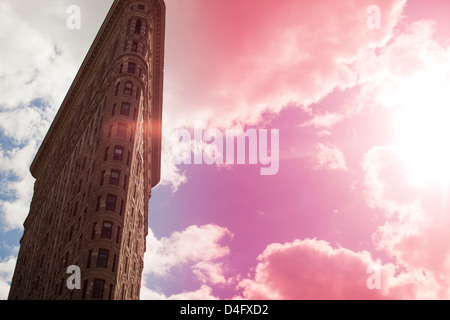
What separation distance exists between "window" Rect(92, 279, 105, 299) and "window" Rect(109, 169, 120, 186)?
1251 cm

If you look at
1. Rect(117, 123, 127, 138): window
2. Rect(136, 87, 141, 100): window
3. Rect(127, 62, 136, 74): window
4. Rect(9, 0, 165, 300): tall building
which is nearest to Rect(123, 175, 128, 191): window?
Rect(9, 0, 165, 300): tall building

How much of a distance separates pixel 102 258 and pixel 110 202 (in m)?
7.11

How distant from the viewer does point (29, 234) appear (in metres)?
95.3

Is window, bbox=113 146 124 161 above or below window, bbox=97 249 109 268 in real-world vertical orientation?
above

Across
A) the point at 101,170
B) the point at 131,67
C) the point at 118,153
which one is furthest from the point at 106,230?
the point at 131,67

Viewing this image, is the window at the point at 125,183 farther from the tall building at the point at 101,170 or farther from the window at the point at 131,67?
the window at the point at 131,67

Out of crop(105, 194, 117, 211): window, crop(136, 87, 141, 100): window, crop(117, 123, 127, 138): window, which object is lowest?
crop(105, 194, 117, 211): window

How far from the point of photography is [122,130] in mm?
63062

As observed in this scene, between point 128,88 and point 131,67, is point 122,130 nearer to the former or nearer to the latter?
point 128,88

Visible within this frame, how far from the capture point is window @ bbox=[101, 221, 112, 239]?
175ft

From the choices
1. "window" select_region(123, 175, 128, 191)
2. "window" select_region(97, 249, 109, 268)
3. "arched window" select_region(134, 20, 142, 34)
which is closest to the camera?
"window" select_region(97, 249, 109, 268)

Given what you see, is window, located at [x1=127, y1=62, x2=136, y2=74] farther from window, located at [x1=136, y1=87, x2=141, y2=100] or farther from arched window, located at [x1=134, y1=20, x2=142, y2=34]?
arched window, located at [x1=134, y1=20, x2=142, y2=34]
